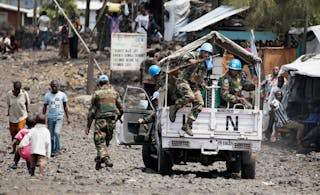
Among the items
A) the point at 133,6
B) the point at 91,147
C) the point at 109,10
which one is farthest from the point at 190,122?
the point at 109,10

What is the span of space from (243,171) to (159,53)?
Answer: 49.2 ft

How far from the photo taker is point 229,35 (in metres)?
28.9

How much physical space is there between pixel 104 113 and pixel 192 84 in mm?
1777

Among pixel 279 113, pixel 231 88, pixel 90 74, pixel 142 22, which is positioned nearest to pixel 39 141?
pixel 231 88

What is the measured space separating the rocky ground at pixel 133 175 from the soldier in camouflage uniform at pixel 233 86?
1.32 metres

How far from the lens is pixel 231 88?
1568 cm

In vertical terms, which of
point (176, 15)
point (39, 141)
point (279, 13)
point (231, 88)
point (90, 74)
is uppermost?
point (176, 15)

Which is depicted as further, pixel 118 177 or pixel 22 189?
pixel 118 177

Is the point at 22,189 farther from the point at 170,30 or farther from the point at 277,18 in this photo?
the point at 170,30

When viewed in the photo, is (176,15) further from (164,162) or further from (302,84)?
(164,162)

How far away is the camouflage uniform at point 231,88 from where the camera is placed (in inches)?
614

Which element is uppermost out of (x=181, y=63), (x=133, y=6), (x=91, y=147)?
(x=133, y=6)

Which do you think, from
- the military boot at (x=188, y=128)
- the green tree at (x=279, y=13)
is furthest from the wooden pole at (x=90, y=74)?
the military boot at (x=188, y=128)

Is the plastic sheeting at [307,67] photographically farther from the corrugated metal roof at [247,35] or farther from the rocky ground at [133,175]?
the corrugated metal roof at [247,35]
